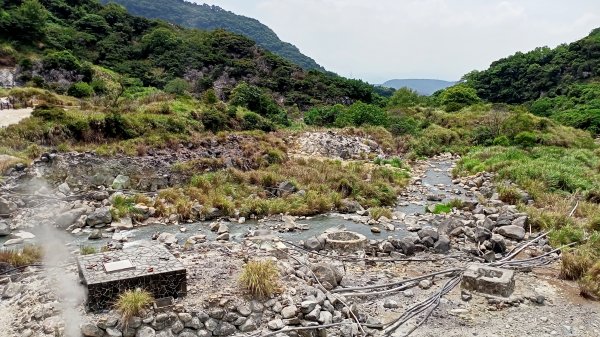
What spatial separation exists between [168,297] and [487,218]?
10090mm

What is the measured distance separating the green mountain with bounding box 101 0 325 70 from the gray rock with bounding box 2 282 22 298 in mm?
141951

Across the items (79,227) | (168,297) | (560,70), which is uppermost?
(560,70)

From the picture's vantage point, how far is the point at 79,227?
45.7 feet

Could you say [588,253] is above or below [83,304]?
above

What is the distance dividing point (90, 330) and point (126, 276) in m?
0.94

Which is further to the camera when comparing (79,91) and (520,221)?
(79,91)

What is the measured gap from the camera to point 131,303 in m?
7.05

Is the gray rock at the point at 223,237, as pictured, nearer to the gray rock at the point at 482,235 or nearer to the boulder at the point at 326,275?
the boulder at the point at 326,275

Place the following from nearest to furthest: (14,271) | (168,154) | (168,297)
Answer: (168,297) < (14,271) < (168,154)

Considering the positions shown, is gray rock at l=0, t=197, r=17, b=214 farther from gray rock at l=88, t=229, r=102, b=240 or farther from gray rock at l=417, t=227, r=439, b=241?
gray rock at l=417, t=227, r=439, b=241

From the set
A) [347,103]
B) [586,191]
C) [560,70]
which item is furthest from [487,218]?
[560,70]

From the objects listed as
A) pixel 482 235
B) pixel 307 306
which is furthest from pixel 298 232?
pixel 307 306

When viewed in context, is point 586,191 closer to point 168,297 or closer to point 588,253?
point 588,253

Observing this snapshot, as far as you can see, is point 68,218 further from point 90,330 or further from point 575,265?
point 575,265
